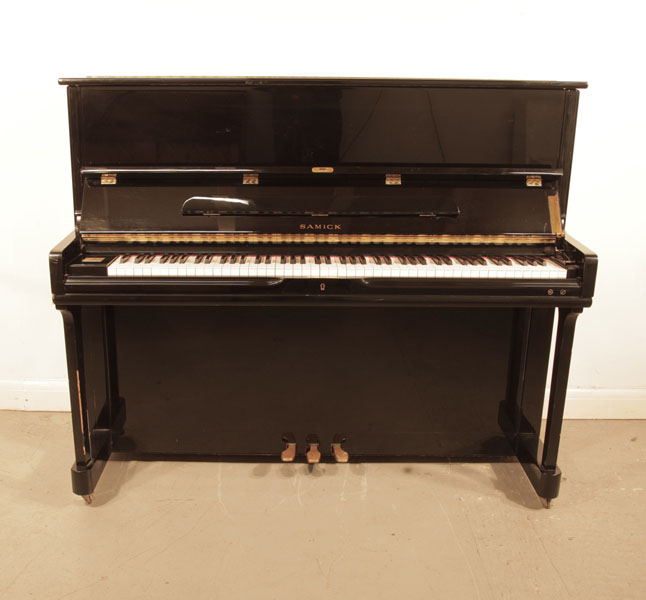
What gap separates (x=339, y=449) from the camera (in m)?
2.40

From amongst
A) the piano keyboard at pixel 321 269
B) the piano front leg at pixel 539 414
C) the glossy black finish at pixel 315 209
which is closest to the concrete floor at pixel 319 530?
the piano front leg at pixel 539 414

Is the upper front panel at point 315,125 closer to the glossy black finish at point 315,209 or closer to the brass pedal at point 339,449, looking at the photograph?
the glossy black finish at point 315,209

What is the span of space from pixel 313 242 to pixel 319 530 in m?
0.96

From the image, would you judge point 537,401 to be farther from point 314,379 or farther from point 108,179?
point 108,179

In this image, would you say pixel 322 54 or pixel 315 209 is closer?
pixel 315 209

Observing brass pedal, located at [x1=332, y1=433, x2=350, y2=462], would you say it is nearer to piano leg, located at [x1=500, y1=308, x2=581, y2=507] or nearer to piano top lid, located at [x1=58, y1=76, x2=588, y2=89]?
piano leg, located at [x1=500, y1=308, x2=581, y2=507]

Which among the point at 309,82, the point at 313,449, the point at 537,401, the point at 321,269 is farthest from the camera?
the point at 537,401

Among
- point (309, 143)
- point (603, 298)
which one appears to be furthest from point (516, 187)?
point (603, 298)

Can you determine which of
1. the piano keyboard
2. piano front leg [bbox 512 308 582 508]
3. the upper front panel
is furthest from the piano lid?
piano front leg [bbox 512 308 582 508]

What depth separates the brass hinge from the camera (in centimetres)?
212

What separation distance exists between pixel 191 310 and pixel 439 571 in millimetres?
1209

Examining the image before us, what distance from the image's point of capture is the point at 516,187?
2164 mm

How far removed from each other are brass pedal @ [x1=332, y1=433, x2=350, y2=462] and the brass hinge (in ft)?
3.89

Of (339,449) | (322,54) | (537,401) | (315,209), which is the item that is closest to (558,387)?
(537,401)
